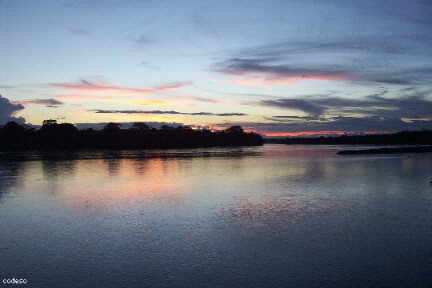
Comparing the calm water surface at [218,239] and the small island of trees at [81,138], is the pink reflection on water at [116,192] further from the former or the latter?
the small island of trees at [81,138]

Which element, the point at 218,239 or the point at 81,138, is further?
the point at 81,138

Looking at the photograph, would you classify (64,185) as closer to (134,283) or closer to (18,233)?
(18,233)

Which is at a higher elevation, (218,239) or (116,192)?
(116,192)

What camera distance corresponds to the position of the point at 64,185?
24984 millimetres

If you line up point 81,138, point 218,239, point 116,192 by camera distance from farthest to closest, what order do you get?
point 81,138 < point 116,192 < point 218,239

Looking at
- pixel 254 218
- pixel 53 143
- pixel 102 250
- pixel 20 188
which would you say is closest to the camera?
pixel 102 250

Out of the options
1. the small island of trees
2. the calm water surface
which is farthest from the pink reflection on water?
the small island of trees

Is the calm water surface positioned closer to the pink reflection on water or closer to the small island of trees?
the pink reflection on water

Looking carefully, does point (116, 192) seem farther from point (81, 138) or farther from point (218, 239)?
point (81, 138)

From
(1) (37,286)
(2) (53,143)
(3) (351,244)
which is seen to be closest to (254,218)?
(3) (351,244)

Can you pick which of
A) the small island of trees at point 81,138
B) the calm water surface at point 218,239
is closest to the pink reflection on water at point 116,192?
the calm water surface at point 218,239

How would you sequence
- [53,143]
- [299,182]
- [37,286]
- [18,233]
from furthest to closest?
1. [53,143]
2. [299,182]
3. [18,233]
4. [37,286]

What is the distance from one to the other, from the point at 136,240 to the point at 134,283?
3271 millimetres

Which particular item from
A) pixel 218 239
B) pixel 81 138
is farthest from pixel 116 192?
pixel 81 138
